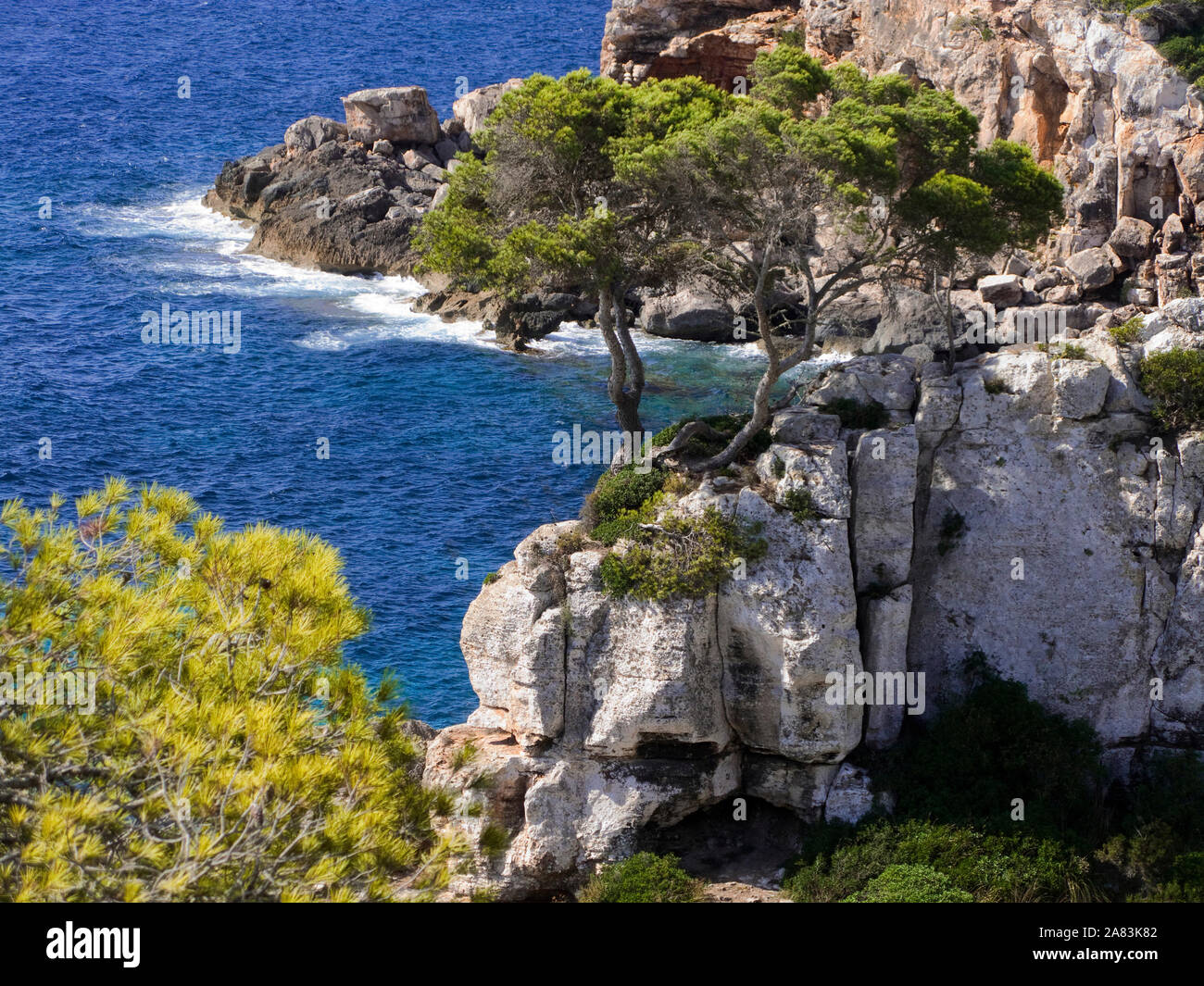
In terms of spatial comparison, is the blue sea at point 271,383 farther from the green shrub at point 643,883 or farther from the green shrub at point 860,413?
the green shrub at point 860,413

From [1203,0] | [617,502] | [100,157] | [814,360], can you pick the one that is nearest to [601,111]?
[617,502]

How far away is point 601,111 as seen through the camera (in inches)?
1617

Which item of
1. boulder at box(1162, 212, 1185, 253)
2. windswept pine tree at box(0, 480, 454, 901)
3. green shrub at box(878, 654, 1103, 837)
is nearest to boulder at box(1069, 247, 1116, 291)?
boulder at box(1162, 212, 1185, 253)

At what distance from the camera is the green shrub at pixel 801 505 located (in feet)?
110

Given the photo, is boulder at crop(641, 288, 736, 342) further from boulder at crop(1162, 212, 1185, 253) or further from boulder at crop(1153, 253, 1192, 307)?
boulder at crop(1162, 212, 1185, 253)

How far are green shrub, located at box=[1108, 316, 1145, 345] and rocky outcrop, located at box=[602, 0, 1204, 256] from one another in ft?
97.9

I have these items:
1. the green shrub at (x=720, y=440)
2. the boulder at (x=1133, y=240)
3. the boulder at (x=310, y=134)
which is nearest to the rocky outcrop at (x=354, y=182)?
the boulder at (x=310, y=134)

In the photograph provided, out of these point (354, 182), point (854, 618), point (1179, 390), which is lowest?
point (854, 618)

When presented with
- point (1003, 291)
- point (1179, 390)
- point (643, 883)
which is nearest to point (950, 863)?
point (643, 883)

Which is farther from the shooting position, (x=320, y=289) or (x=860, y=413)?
(x=320, y=289)

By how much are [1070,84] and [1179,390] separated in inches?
1845

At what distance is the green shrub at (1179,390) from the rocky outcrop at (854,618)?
1.75 feet

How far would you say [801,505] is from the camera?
33.7m

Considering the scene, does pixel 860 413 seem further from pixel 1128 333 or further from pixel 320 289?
pixel 320 289
